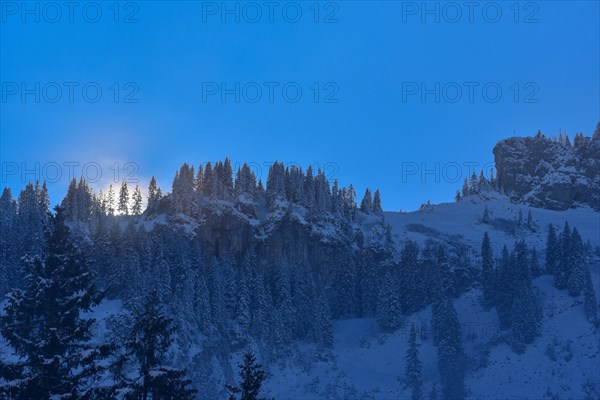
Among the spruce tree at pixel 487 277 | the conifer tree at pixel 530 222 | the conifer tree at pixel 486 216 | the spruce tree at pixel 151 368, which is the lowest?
the spruce tree at pixel 151 368

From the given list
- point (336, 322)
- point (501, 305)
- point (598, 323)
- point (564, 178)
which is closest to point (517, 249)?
point (501, 305)

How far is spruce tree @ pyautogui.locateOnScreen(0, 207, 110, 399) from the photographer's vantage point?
19766 millimetres

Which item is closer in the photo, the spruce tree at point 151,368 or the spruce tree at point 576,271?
the spruce tree at point 151,368

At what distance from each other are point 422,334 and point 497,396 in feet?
62.5

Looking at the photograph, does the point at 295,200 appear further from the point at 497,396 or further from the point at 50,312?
the point at 50,312

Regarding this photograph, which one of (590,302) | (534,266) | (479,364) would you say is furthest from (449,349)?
(534,266)

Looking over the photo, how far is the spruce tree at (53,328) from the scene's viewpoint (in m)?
19.8

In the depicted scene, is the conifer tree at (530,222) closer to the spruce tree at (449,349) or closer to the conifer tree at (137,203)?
the spruce tree at (449,349)

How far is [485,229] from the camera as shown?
164 meters

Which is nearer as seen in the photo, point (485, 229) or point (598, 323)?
point (598, 323)

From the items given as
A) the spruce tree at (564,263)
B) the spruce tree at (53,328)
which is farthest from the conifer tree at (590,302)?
the spruce tree at (53,328)

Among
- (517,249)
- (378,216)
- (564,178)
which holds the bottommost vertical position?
(517,249)

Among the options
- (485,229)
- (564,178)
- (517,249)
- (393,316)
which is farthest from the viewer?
(564,178)

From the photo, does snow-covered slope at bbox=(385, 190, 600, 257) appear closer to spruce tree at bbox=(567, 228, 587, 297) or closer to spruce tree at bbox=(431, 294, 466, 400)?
spruce tree at bbox=(567, 228, 587, 297)
